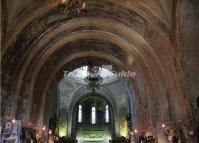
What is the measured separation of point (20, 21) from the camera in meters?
10.7

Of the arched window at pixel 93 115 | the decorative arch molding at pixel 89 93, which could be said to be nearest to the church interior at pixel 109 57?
the decorative arch molding at pixel 89 93

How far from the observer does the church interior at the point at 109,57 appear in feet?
30.8

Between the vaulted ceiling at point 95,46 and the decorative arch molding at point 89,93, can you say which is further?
the decorative arch molding at point 89,93

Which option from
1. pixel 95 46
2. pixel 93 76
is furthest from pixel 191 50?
pixel 93 76

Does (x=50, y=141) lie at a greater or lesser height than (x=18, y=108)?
lesser

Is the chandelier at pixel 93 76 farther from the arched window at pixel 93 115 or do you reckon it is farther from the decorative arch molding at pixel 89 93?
the arched window at pixel 93 115

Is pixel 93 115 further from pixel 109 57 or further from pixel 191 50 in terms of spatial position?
pixel 191 50

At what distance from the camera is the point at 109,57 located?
57.5 ft

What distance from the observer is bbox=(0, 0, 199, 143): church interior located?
938 cm

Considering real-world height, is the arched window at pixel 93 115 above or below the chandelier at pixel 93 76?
below

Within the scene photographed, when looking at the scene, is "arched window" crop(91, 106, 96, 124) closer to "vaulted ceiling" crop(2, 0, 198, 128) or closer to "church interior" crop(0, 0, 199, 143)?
"church interior" crop(0, 0, 199, 143)

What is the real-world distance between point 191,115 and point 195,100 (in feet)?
1.96

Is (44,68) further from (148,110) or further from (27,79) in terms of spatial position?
(148,110)

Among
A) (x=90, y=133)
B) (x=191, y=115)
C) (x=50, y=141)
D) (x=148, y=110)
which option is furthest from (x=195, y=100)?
(x=90, y=133)
